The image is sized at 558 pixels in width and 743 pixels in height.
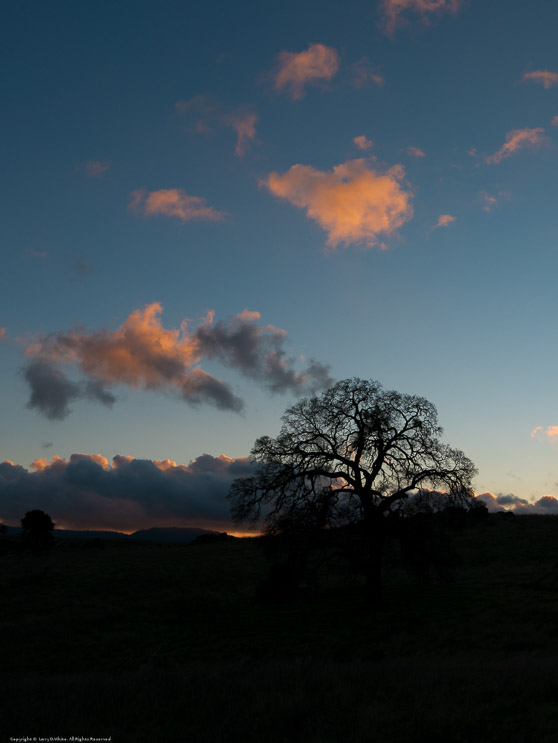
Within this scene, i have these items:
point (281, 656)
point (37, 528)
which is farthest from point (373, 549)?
point (37, 528)

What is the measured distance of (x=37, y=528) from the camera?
8106cm

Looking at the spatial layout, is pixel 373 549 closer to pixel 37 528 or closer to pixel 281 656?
pixel 281 656

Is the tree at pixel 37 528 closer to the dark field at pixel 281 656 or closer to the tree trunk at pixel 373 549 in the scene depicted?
the dark field at pixel 281 656

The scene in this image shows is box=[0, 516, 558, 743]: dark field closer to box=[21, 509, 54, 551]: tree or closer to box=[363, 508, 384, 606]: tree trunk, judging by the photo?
box=[363, 508, 384, 606]: tree trunk

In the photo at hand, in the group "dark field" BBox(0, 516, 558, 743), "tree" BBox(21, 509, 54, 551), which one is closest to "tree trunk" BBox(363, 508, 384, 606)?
"dark field" BBox(0, 516, 558, 743)

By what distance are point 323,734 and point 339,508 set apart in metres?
16.0

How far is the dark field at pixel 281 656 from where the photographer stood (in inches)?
332

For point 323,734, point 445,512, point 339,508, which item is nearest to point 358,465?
point 339,508

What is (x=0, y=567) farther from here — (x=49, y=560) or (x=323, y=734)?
(x=323, y=734)

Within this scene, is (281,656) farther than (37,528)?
No

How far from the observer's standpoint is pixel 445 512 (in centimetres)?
2373

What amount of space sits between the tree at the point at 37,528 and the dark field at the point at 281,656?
40.2m

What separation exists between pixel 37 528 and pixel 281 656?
2977 inches

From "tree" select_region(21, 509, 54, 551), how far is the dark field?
1583 inches
